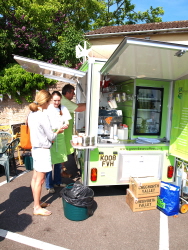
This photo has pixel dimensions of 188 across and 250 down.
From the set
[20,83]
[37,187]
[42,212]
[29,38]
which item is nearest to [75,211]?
[42,212]

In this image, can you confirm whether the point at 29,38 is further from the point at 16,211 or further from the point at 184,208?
the point at 184,208

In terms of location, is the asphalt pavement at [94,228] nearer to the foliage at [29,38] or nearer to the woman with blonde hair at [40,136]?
the woman with blonde hair at [40,136]

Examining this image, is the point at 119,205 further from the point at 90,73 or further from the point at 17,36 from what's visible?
the point at 17,36

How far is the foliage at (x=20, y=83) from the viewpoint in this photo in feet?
26.3

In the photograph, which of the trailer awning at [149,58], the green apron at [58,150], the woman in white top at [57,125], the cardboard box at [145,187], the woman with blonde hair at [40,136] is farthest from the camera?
the green apron at [58,150]

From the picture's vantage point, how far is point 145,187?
3.07 metres

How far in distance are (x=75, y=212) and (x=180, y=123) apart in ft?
7.37

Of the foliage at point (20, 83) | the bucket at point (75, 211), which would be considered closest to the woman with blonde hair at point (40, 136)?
the bucket at point (75, 211)

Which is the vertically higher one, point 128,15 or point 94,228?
point 128,15

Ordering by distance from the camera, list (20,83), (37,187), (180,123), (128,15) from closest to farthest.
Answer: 1. (37,187)
2. (180,123)
3. (20,83)
4. (128,15)

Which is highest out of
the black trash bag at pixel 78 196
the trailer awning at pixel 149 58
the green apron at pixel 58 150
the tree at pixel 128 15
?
the tree at pixel 128 15

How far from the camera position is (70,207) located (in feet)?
9.09

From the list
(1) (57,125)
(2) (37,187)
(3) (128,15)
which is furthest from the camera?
(3) (128,15)

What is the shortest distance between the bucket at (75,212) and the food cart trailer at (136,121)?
1.66 ft
